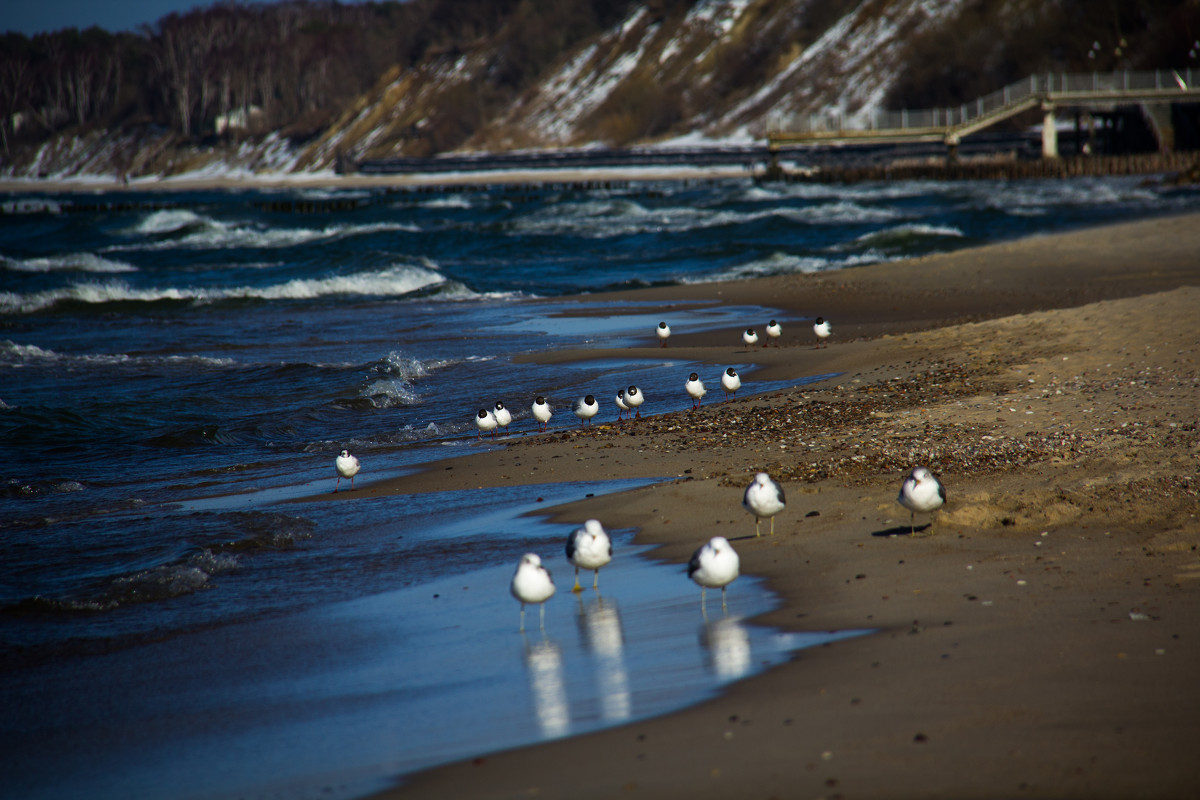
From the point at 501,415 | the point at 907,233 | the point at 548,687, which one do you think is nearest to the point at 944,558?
the point at 548,687

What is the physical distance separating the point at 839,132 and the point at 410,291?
121ft

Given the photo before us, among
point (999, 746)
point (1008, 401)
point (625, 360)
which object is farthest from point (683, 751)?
point (625, 360)

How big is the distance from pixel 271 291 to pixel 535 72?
93.6 m

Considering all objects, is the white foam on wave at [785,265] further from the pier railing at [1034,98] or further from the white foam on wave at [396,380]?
the pier railing at [1034,98]

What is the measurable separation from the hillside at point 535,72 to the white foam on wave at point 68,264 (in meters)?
58.6

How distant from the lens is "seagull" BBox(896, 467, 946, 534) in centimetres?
637

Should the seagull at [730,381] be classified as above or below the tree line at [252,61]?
below

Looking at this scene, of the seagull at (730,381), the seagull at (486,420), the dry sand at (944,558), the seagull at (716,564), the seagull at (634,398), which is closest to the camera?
the dry sand at (944,558)

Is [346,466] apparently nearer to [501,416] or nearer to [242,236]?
[501,416]

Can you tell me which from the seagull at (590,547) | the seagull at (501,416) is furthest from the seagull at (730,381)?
the seagull at (590,547)

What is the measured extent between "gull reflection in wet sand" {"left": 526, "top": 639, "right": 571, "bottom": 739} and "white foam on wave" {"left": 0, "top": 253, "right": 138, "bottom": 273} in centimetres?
3425

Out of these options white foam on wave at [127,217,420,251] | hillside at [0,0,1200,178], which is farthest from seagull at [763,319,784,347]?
hillside at [0,0,1200,178]

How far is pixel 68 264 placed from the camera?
121 feet

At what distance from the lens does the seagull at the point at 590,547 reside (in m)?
6.06
